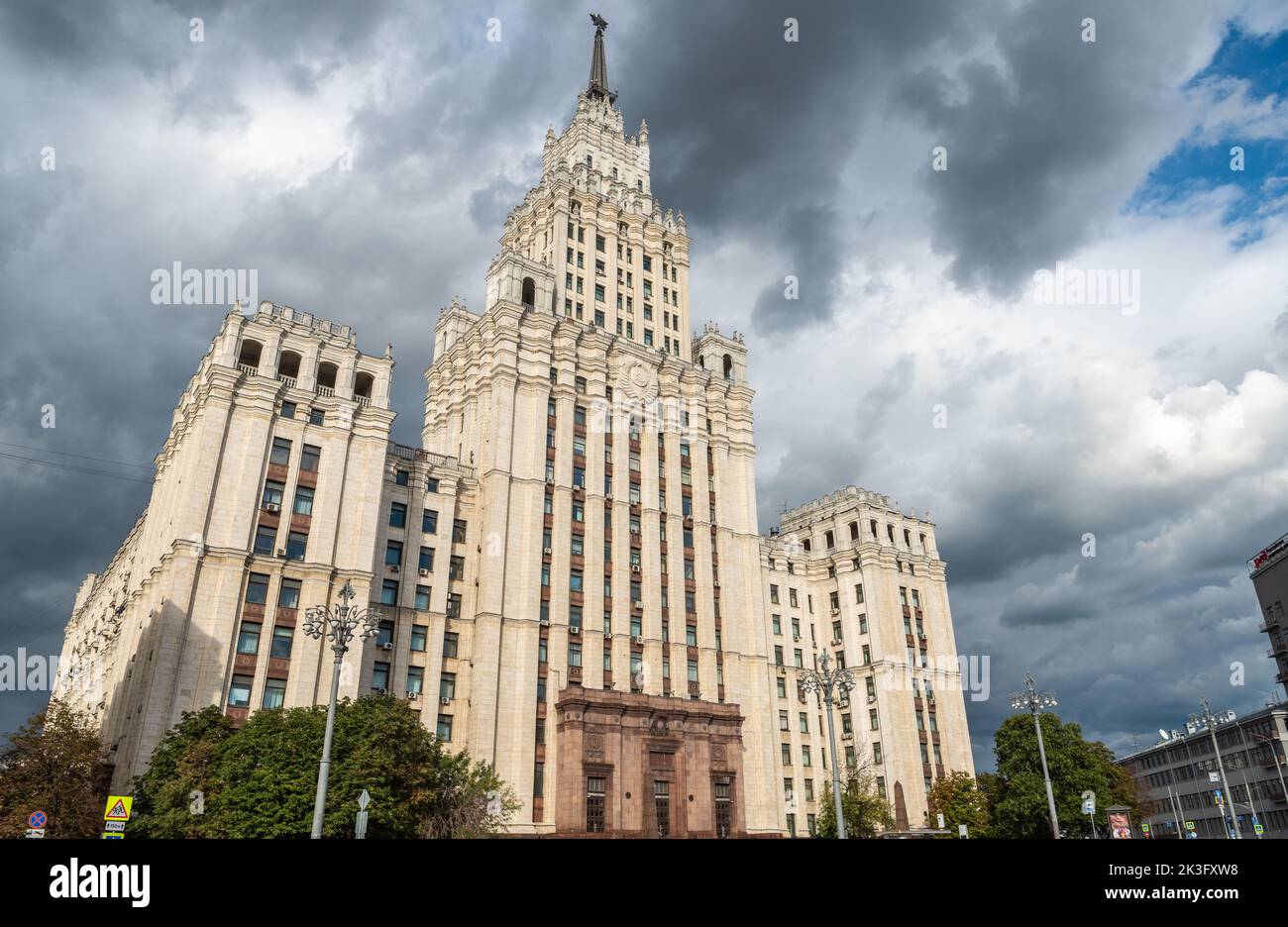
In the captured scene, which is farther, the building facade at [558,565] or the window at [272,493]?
the window at [272,493]

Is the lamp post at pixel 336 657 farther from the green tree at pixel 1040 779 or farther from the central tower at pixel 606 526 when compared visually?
the green tree at pixel 1040 779

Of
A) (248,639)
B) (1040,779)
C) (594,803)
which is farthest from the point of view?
(1040,779)

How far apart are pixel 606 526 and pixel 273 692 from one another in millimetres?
29058

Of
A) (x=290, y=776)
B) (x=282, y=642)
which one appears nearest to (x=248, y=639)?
(x=282, y=642)

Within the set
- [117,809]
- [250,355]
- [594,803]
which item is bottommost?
[117,809]

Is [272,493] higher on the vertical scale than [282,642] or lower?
higher

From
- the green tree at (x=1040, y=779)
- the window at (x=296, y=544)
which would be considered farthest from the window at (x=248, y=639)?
the green tree at (x=1040, y=779)

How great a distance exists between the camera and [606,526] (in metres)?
70.6

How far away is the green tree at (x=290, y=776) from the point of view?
37.0 meters

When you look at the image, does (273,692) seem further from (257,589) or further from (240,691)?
(257,589)

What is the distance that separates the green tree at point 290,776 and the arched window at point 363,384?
84.4 ft
